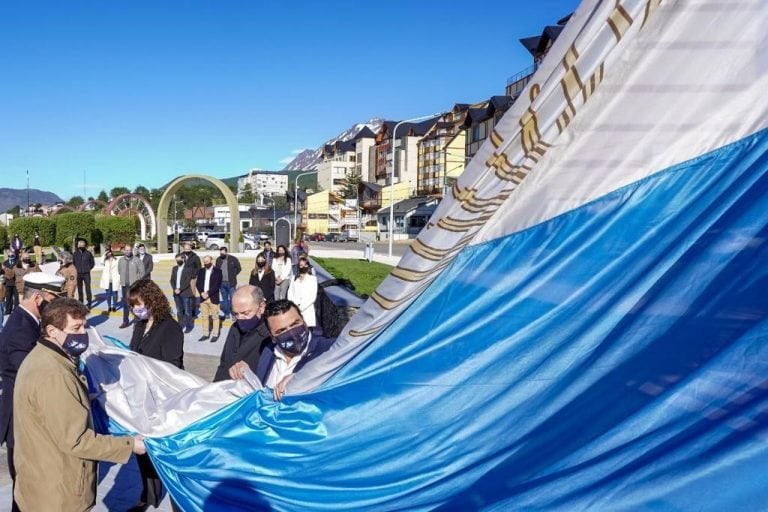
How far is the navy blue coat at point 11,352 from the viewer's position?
14.8 ft

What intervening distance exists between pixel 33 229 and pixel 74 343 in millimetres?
48341

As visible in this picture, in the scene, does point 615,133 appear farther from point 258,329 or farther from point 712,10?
point 258,329

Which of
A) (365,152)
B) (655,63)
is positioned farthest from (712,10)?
(365,152)

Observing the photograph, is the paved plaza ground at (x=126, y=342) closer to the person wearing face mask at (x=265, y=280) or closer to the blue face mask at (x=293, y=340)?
the person wearing face mask at (x=265, y=280)

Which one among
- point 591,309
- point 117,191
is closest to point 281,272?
point 591,309

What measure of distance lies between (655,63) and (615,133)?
287 mm

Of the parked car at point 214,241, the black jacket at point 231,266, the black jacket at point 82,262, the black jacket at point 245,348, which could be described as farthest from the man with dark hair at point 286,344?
the parked car at point 214,241

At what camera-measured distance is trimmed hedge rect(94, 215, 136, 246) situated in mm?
44875

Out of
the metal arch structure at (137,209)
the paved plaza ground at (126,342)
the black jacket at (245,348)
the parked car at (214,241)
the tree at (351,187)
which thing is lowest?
the paved plaza ground at (126,342)

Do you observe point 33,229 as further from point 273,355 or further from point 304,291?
point 273,355

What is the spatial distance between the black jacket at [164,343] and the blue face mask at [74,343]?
1340 mm

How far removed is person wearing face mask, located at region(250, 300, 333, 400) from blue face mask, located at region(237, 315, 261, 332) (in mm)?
700

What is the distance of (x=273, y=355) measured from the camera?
418cm

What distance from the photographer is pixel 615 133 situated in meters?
2.45
